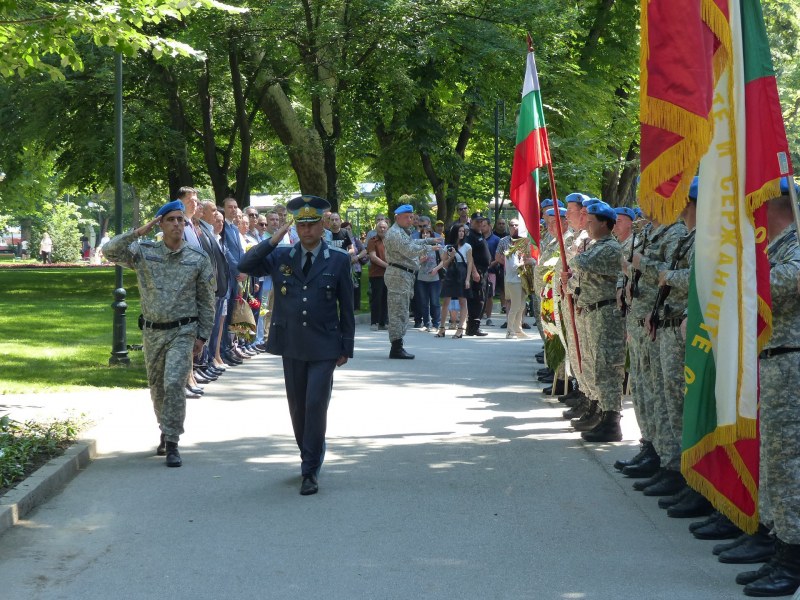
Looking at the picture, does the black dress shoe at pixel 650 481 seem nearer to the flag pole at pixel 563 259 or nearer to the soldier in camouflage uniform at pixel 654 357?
the soldier in camouflage uniform at pixel 654 357

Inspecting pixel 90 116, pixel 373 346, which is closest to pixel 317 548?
pixel 373 346

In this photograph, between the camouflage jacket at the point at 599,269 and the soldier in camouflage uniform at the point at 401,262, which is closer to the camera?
the camouflage jacket at the point at 599,269

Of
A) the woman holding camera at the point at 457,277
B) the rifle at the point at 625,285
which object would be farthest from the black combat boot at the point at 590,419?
the woman holding camera at the point at 457,277

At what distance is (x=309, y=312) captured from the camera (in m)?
8.88

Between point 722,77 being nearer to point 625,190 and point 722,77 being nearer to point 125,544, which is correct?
point 125,544

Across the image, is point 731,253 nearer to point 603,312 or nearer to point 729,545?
point 729,545

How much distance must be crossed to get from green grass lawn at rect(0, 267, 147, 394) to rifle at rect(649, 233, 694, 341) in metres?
7.20

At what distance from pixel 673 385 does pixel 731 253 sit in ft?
6.24

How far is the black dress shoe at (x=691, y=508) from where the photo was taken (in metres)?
7.88

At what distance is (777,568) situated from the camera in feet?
20.1

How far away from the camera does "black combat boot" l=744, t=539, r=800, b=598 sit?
601 centimetres

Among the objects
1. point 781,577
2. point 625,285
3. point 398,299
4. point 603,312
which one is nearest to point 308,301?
point 625,285

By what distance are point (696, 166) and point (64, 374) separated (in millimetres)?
10050

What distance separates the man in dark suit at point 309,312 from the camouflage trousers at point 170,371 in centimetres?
100
